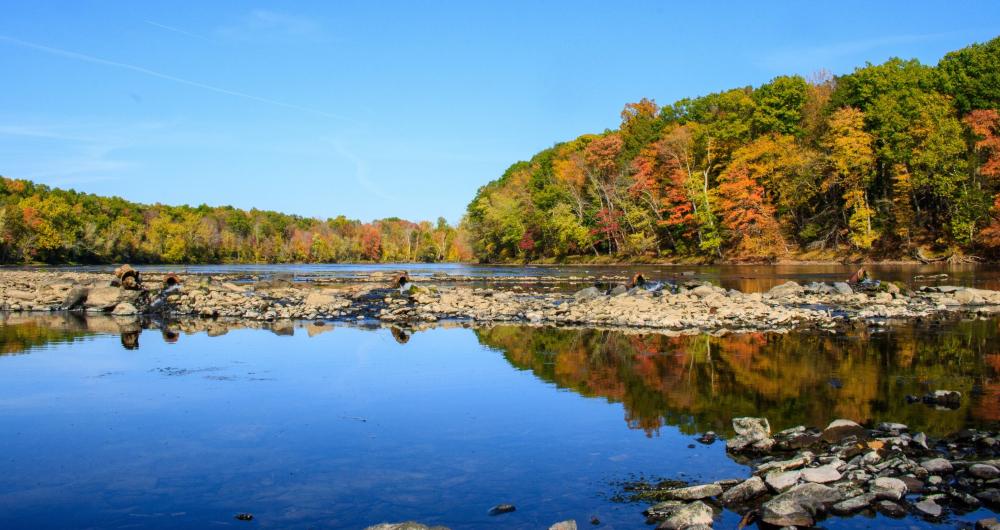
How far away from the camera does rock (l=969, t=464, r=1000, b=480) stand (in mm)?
6141

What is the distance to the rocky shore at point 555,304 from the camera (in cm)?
1970

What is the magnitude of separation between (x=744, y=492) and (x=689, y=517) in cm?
87

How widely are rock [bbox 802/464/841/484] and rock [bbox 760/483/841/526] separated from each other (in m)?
0.18

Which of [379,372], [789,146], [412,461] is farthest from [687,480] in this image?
[789,146]

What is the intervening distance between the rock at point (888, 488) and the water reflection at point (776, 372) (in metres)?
2.38

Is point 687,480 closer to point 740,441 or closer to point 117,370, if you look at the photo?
point 740,441

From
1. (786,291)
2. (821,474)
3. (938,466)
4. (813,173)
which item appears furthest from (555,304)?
(813,173)

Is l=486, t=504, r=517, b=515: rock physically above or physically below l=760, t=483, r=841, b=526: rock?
below

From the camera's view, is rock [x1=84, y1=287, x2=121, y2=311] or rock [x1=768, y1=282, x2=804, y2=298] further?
rock [x1=84, y1=287, x2=121, y2=311]

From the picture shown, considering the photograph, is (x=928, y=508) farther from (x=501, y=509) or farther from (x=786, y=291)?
(x=786, y=291)

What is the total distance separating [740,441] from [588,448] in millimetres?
1655

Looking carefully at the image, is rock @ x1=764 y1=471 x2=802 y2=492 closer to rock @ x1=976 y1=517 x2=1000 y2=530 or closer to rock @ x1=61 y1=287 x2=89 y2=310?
rock @ x1=976 y1=517 x2=1000 y2=530

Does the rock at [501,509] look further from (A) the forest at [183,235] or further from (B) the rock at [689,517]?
(A) the forest at [183,235]

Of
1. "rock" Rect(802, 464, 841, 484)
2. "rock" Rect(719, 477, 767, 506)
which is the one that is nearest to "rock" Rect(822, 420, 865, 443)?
"rock" Rect(802, 464, 841, 484)
